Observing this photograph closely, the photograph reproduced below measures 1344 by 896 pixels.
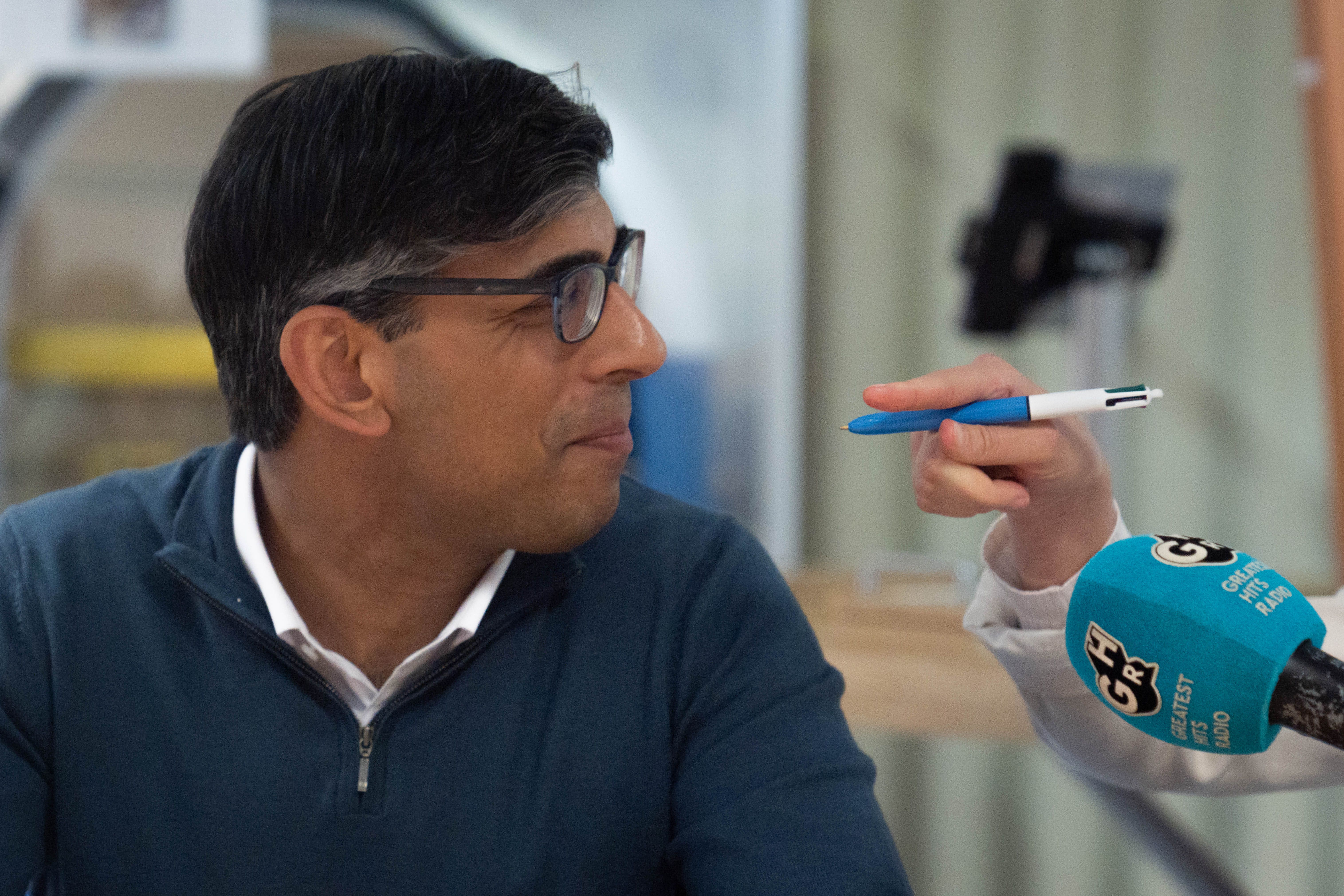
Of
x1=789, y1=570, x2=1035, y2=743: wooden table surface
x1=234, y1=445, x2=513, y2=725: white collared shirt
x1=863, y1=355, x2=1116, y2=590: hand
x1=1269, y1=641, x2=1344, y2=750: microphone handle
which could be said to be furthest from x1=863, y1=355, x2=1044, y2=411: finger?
x1=789, y1=570, x2=1035, y2=743: wooden table surface

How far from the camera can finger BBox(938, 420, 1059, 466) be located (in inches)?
30.2

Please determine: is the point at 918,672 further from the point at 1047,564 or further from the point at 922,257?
the point at 922,257

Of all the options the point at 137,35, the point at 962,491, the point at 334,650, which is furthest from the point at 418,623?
the point at 137,35

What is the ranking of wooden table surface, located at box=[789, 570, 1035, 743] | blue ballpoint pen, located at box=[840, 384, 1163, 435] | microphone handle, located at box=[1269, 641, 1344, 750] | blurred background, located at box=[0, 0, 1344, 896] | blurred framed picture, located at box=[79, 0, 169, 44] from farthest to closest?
blurred background, located at box=[0, 0, 1344, 896]
blurred framed picture, located at box=[79, 0, 169, 44]
wooden table surface, located at box=[789, 570, 1035, 743]
blue ballpoint pen, located at box=[840, 384, 1163, 435]
microphone handle, located at box=[1269, 641, 1344, 750]

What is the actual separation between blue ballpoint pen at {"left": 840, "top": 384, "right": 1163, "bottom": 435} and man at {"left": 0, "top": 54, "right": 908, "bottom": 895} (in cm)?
21

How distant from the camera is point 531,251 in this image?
896 mm

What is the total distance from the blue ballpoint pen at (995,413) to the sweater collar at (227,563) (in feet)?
0.97

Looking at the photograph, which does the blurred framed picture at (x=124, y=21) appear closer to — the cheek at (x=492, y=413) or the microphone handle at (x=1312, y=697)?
the cheek at (x=492, y=413)

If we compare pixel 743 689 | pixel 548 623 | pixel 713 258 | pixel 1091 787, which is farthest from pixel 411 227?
pixel 713 258

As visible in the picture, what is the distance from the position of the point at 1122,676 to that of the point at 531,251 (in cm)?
51

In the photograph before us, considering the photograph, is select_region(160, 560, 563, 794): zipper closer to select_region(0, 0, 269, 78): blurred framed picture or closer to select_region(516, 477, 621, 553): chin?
select_region(516, 477, 621, 553): chin

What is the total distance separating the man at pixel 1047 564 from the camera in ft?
2.56

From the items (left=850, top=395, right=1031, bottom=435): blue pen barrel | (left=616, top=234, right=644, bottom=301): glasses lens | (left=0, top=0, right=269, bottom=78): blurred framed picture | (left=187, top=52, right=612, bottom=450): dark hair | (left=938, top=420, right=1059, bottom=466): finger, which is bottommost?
(left=938, top=420, right=1059, bottom=466): finger

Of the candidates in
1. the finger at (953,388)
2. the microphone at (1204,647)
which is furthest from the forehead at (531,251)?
the microphone at (1204,647)
